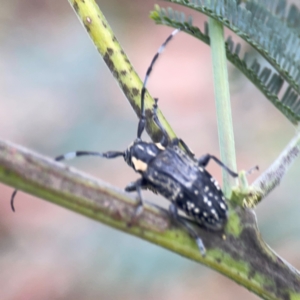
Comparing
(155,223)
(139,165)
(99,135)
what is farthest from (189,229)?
(99,135)

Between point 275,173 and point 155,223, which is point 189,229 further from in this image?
point 275,173

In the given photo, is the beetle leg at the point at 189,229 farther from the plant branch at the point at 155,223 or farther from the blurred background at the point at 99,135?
the blurred background at the point at 99,135

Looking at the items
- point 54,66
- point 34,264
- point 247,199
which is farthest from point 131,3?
point 247,199

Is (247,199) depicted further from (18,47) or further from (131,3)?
(131,3)


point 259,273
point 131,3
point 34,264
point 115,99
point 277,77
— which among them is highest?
point 277,77

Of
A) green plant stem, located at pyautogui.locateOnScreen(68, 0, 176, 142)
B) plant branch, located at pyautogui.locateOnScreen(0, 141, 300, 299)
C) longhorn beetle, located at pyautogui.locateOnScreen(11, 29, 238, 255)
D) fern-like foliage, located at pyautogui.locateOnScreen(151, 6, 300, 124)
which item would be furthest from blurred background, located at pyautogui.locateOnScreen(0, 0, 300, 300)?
plant branch, located at pyautogui.locateOnScreen(0, 141, 300, 299)

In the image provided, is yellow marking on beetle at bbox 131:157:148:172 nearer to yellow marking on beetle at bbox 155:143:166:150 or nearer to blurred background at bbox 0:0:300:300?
yellow marking on beetle at bbox 155:143:166:150
